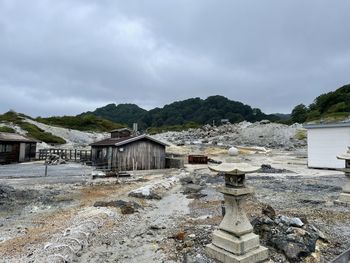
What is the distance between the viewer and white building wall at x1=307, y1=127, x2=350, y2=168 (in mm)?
23394

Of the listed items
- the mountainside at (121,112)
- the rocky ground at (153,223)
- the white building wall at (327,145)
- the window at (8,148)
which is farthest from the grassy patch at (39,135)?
the mountainside at (121,112)

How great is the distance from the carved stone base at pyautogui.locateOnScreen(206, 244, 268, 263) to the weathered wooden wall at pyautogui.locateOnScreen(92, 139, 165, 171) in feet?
70.5

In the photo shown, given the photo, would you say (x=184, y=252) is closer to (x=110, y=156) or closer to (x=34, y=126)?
(x=110, y=156)

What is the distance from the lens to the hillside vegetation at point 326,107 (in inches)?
2876

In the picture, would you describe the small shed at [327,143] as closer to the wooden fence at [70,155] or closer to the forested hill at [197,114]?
the wooden fence at [70,155]

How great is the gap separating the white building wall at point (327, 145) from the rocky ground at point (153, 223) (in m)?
9.36

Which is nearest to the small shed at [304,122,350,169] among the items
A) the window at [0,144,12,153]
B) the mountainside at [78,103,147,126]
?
the window at [0,144,12,153]

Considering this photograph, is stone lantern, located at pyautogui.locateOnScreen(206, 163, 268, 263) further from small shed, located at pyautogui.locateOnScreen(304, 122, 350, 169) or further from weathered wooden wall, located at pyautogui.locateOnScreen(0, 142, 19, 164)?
weathered wooden wall, located at pyautogui.locateOnScreen(0, 142, 19, 164)

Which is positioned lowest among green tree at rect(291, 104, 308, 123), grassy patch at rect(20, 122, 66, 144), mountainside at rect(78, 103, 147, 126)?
grassy patch at rect(20, 122, 66, 144)

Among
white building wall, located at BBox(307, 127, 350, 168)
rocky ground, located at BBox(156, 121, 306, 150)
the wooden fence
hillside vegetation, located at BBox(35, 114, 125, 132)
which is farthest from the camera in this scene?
hillside vegetation, located at BBox(35, 114, 125, 132)

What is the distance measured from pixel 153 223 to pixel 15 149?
3113 centimetres

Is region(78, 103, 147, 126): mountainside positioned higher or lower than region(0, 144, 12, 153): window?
higher

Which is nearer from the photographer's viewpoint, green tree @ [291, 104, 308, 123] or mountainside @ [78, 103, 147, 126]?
green tree @ [291, 104, 308, 123]

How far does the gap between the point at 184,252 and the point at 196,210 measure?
4.85 meters
